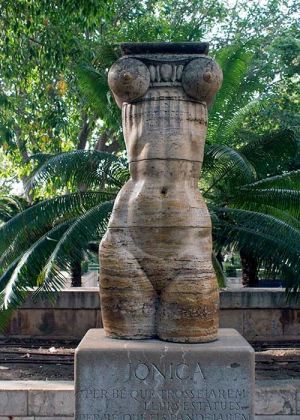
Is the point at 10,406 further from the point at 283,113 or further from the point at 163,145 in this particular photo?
the point at 283,113

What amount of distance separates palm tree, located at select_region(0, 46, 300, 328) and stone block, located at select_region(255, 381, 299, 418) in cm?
229

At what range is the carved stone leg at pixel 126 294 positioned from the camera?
5.14 meters

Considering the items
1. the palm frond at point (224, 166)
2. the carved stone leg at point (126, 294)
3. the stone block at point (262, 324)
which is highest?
the palm frond at point (224, 166)

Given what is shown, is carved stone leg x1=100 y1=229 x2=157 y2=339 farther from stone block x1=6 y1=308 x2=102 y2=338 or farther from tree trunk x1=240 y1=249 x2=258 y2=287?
tree trunk x1=240 y1=249 x2=258 y2=287

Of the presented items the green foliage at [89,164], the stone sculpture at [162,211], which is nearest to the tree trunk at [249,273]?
the green foliage at [89,164]

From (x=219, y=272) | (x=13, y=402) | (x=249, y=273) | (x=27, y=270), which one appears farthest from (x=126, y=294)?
(x=249, y=273)

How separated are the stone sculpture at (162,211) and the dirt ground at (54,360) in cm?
357

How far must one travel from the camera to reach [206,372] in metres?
4.81

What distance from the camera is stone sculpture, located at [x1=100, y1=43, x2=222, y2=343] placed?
5133 mm

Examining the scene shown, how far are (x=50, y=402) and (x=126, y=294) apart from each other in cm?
247

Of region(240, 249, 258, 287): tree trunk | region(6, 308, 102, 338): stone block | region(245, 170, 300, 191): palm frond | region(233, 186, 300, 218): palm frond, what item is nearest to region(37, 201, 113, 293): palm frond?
region(6, 308, 102, 338): stone block

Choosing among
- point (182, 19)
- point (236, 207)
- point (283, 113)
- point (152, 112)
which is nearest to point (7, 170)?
point (182, 19)

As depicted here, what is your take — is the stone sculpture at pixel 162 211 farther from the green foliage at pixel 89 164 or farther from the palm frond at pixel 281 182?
the palm frond at pixel 281 182

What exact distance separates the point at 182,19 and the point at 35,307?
10931 mm
